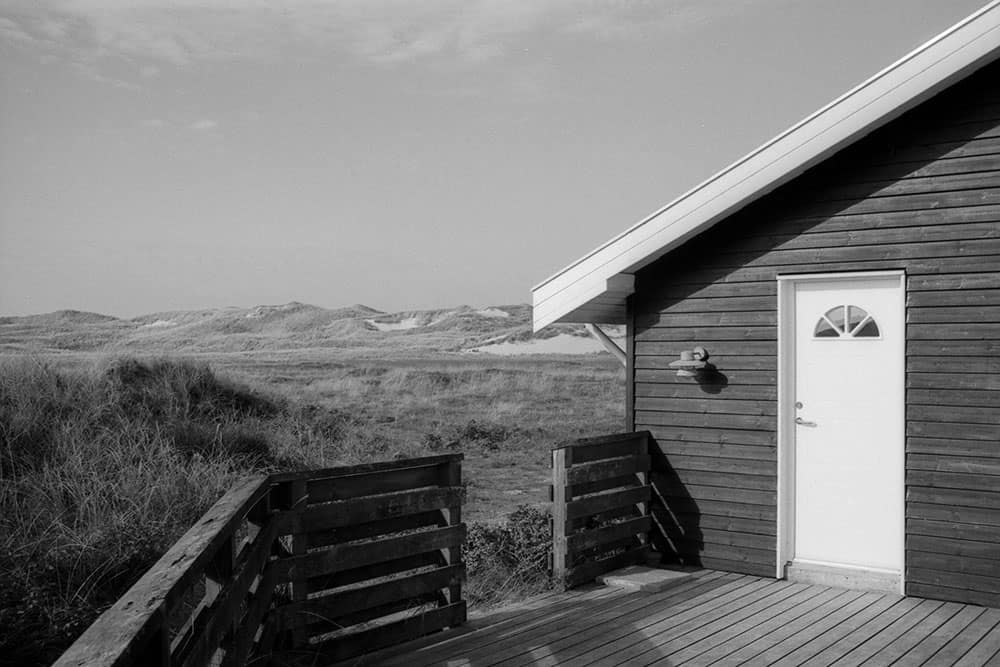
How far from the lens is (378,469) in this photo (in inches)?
191

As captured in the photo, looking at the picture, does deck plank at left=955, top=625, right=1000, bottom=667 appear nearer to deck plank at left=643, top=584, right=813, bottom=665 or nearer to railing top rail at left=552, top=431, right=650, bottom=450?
deck plank at left=643, top=584, right=813, bottom=665

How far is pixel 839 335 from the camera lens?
20.7 ft

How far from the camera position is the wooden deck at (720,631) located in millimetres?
4668

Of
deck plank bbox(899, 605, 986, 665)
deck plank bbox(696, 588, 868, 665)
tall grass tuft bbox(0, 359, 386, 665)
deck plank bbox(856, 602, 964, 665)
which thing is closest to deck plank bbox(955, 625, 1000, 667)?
deck plank bbox(899, 605, 986, 665)

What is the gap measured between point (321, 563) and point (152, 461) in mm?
3921

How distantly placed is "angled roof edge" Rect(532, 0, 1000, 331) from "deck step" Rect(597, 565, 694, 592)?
1912 millimetres

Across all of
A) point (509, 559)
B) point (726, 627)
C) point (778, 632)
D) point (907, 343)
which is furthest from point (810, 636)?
point (509, 559)

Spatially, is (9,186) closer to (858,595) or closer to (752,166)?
(752,166)

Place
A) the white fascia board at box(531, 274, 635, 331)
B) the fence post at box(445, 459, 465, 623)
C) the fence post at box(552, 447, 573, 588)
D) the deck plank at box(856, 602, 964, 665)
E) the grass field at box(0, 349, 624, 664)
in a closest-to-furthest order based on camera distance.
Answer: the deck plank at box(856, 602, 964, 665)
the fence post at box(445, 459, 465, 623)
the grass field at box(0, 349, 624, 664)
the fence post at box(552, 447, 573, 588)
the white fascia board at box(531, 274, 635, 331)

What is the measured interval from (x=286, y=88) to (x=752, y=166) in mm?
18559

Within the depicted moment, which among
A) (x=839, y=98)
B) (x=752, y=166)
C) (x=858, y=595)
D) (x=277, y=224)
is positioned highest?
(x=277, y=224)

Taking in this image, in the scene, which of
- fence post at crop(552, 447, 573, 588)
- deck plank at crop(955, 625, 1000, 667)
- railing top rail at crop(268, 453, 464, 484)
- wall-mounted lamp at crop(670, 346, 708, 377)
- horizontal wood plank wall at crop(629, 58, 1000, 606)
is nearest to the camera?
railing top rail at crop(268, 453, 464, 484)

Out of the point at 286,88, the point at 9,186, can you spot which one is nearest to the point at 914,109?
the point at 9,186

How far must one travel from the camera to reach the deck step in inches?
242
